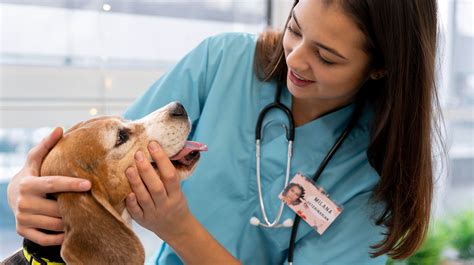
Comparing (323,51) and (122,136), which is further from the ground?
(323,51)

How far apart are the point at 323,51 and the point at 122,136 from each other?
1.57ft

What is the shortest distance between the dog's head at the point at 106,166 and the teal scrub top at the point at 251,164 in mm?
187

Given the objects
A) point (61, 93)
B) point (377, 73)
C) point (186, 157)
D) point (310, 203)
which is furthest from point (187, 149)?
point (61, 93)

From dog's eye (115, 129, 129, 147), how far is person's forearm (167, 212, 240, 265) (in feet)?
0.73

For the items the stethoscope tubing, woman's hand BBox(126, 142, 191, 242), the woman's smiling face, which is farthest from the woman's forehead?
woman's hand BBox(126, 142, 191, 242)

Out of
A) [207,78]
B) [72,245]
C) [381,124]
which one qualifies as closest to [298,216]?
[381,124]

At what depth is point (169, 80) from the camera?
4.61ft

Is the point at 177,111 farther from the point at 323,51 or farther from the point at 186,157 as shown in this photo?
the point at 323,51

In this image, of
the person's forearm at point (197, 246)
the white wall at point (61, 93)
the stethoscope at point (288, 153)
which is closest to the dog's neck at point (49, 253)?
the person's forearm at point (197, 246)

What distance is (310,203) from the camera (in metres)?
1.33

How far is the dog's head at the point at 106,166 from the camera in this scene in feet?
3.32

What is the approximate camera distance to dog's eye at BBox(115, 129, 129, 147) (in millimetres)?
1140

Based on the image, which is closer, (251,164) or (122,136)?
(122,136)

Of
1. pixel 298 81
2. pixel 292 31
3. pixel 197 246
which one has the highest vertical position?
pixel 292 31
